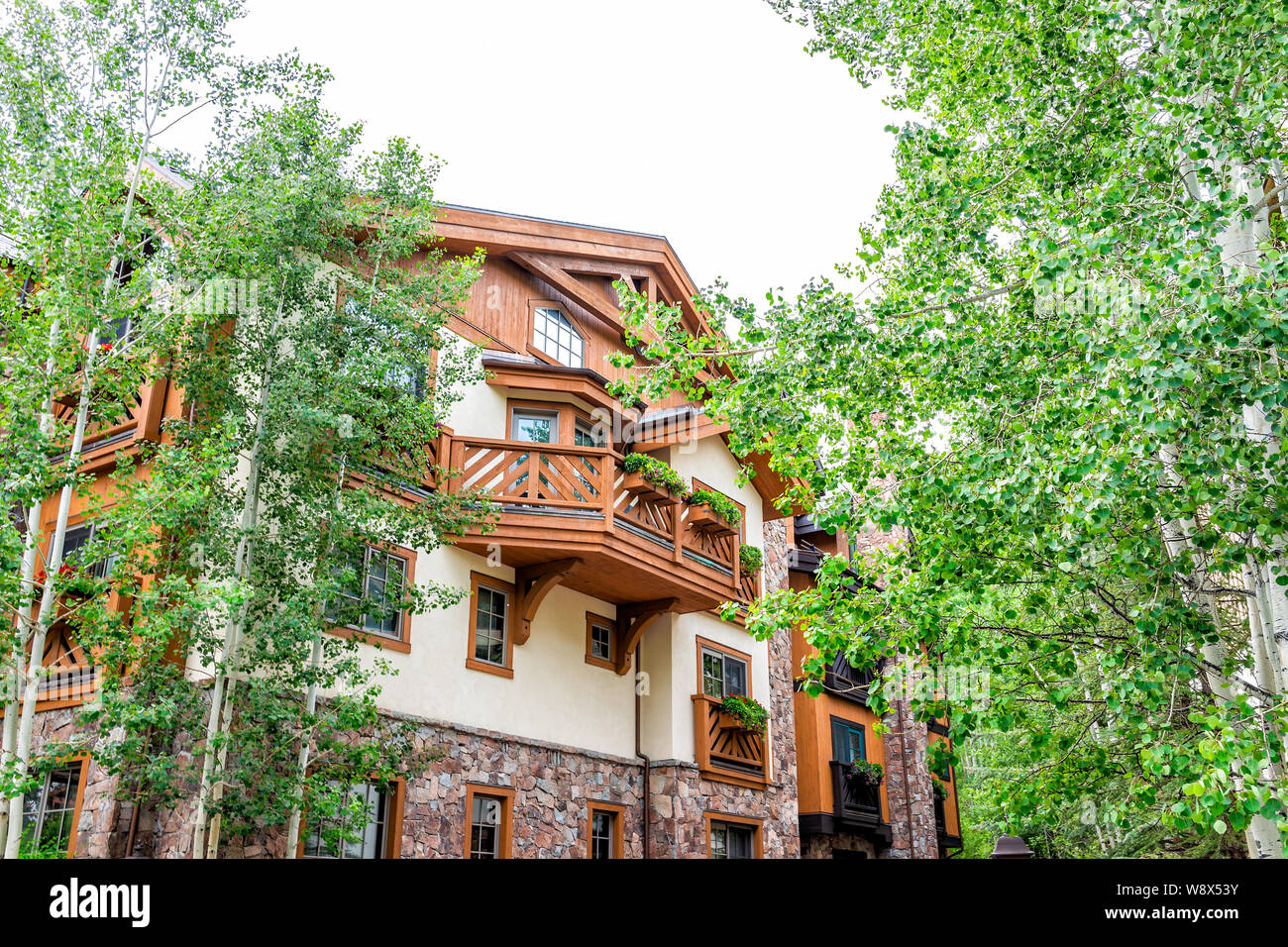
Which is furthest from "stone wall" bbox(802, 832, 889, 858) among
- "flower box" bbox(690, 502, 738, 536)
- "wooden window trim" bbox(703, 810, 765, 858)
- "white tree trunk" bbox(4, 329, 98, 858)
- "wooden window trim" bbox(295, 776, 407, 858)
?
"white tree trunk" bbox(4, 329, 98, 858)

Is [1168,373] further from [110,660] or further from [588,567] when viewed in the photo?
[588,567]

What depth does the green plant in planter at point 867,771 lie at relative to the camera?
18930 millimetres

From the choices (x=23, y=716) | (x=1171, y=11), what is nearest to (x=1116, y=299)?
(x=1171, y=11)

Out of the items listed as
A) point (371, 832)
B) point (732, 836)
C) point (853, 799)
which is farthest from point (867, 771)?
point (371, 832)

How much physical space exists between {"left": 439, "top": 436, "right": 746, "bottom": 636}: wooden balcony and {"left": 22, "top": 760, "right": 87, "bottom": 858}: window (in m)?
4.62

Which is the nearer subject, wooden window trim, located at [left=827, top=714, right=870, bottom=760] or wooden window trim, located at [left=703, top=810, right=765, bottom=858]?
wooden window trim, located at [left=703, top=810, right=765, bottom=858]

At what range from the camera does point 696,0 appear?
A: 108 ft

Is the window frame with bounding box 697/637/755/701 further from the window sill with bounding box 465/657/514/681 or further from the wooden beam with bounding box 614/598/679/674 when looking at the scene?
the window sill with bounding box 465/657/514/681

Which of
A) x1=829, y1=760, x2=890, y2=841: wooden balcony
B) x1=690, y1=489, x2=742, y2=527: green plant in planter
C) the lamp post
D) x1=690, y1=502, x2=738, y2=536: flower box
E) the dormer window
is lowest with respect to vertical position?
the lamp post

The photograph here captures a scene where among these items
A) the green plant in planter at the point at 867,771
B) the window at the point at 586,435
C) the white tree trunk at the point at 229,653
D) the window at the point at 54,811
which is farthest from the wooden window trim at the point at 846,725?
the window at the point at 54,811

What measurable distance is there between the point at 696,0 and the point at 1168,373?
32.0 m

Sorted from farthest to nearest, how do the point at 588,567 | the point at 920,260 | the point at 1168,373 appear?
the point at 588,567 → the point at 920,260 → the point at 1168,373

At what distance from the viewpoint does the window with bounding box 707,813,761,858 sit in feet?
48.6
